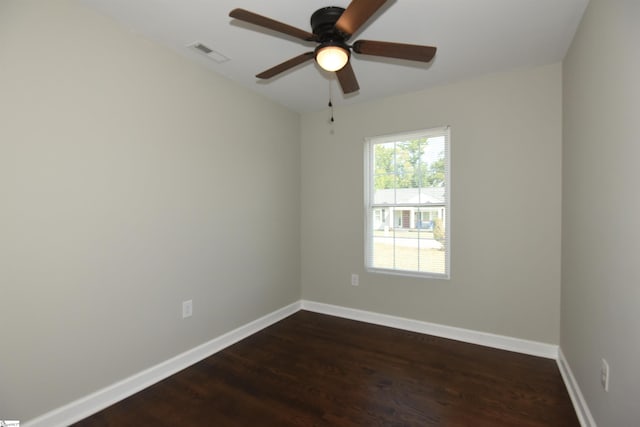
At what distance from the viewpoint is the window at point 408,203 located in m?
3.05

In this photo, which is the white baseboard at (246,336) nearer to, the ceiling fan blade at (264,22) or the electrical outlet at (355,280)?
the electrical outlet at (355,280)

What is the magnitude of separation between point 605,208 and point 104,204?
2951 mm

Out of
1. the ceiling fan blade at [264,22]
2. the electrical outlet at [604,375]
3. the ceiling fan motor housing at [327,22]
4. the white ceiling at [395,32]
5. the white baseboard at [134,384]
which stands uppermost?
the white ceiling at [395,32]

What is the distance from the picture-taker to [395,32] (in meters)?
2.11

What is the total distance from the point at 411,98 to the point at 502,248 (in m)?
1.76

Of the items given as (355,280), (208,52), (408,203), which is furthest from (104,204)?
(408,203)

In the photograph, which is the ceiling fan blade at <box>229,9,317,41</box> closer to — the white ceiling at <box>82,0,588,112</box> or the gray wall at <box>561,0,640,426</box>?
the white ceiling at <box>82,0,588,112</box>

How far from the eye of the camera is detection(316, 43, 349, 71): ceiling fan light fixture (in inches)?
64.7

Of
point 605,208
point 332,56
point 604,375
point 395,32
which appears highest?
point 395,32

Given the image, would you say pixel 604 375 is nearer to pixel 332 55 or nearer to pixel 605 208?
pixel 605 208

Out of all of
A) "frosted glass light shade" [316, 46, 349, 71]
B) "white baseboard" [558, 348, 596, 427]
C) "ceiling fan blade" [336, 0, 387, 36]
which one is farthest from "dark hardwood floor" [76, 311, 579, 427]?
"ceiling fan blade" [336, 0, 387, 36]

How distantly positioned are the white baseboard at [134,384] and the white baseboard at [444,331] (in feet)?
3.16

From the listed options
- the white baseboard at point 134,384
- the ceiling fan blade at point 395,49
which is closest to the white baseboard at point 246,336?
the white baseboard at point 134,384

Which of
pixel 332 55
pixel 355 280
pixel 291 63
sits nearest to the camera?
pixel 332 55
